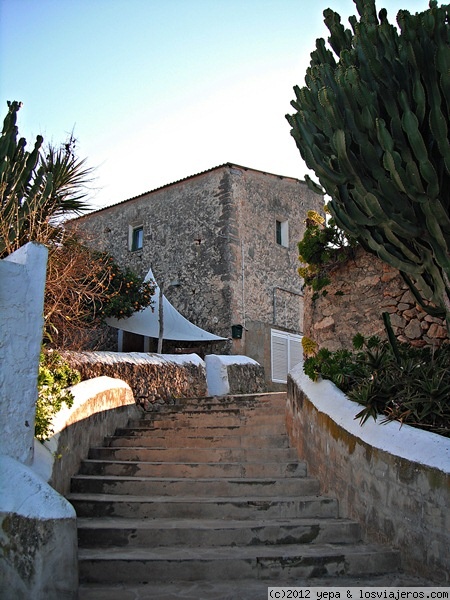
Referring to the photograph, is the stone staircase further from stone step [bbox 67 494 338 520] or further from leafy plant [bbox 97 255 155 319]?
leafy plant [bbox 97 255 155 319]

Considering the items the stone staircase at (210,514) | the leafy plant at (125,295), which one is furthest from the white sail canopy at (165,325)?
the stone staircase at (210,514)

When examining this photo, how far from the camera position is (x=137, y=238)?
1741cm

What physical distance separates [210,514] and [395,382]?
2.03 meters

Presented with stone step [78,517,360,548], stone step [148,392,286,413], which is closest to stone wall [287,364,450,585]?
stone step [78,517,360,548]

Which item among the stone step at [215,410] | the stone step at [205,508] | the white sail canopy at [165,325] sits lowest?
the stone step at [205,508]

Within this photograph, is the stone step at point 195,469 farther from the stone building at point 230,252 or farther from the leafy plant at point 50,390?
the stone building at point 230,252

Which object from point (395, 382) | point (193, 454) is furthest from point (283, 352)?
point (395, 382)

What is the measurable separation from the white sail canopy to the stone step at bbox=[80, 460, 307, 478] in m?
7.65

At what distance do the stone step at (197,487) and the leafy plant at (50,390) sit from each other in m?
0.83

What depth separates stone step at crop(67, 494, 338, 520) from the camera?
5055 millimetres

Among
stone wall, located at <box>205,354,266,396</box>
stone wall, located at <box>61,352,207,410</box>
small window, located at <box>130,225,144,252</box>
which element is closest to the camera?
stone wall, located at <box>61,352,207,410</box>

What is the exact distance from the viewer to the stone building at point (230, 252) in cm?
1513

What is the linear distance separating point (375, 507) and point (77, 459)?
309 centimetres

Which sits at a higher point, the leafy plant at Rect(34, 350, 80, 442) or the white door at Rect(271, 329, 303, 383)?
the white door at Rect(271, 329, 303, 383)
